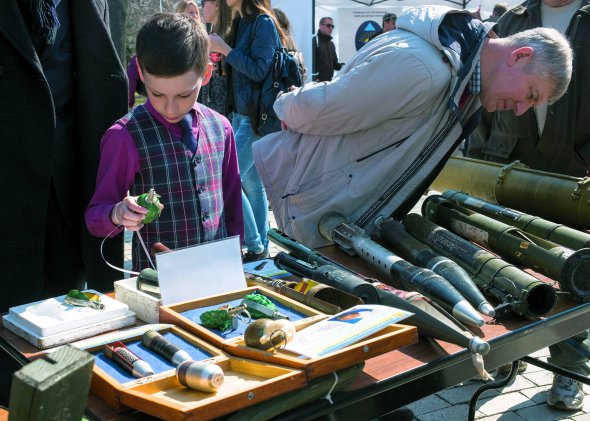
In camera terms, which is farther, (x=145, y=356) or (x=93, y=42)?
(x=93, y=42)

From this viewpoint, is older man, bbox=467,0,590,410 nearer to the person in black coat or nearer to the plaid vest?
the plaid vest

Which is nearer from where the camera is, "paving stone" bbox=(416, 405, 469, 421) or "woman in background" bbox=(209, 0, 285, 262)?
"paving stone" bbox=(416, 405, 469, 421)

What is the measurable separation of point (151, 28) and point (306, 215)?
830 millimetres

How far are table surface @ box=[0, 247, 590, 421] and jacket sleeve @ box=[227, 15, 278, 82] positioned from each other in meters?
2.84

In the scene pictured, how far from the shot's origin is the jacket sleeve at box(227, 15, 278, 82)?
4.26m

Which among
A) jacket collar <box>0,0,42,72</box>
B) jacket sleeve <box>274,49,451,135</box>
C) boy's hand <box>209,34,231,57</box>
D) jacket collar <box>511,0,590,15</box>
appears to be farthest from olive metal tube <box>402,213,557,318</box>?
boy's hand <box>209,34,231,57</box>

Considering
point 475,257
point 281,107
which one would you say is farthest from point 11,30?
point 475,257

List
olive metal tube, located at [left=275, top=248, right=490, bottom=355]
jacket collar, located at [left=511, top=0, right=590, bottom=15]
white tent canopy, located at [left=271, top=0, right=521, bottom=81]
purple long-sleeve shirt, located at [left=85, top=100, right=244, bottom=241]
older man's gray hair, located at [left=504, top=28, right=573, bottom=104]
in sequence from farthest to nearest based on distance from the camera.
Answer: white tent canopy, located at [left=271, top=0, right=521, bottom=81]
jacket collar, located at [left=511, top=0, right=590, bottom=15]
older man's gray hair, located at [left=504, top=28, right=573, bottom=104]
purple long-sleeve shirt, located at [left=85, top=100, right=244, bottom=241]
olive metal tube, located at [left=275, top=248, right=490, bottom=355]

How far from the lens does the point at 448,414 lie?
2.91m

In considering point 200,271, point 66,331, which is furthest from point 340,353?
point 66,331

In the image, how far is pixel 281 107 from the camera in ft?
7.81

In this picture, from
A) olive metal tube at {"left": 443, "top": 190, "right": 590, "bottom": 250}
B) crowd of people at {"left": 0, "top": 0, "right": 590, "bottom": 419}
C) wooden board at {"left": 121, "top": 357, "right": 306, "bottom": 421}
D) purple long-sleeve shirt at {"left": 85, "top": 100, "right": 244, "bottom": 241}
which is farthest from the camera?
olive metal tube at {"left": 443, "top": 190, "right": 590, "bottom": 250}

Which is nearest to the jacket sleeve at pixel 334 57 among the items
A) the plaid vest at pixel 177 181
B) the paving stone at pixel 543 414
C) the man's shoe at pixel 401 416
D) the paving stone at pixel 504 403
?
the paving stone at pixel 504 403

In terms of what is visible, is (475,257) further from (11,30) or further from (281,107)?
(11,30)
